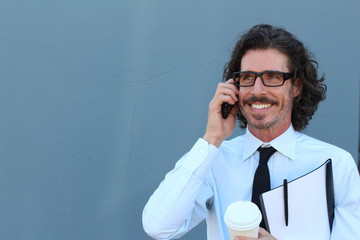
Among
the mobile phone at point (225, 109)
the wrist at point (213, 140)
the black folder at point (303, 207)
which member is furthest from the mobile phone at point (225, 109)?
the black folder at point (303, 207)

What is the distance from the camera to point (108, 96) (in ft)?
9.75

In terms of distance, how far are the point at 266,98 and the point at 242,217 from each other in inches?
22.4

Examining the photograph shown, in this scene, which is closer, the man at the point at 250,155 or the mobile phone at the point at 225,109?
the man at the point at 250,155

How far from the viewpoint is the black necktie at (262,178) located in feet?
6.32

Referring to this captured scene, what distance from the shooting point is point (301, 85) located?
218 centimetres

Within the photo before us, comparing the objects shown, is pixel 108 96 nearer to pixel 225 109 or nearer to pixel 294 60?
pixel 225 109

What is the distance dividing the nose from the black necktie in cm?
25

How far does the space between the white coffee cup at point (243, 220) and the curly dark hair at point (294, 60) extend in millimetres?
709

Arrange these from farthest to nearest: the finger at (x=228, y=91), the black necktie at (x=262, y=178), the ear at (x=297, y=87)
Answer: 1. the ear at (x=297, y=87)
2. the finger at (x=228, y=91)
3. the black necktie at (x=262, y=178)

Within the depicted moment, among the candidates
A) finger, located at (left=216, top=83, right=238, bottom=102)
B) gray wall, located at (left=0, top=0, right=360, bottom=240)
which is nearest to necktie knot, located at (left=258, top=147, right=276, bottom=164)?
finger, located at (left=216, top=83, right=238, bottom=102)

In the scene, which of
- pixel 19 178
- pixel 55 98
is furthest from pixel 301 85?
pixel 19 178

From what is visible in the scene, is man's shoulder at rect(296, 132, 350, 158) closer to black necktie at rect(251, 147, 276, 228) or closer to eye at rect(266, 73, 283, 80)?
black necktie at rect(251, 147, 276, 228)

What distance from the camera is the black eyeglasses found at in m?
1.97

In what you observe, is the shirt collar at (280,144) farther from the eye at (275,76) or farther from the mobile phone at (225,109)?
the eye at (275,76)
